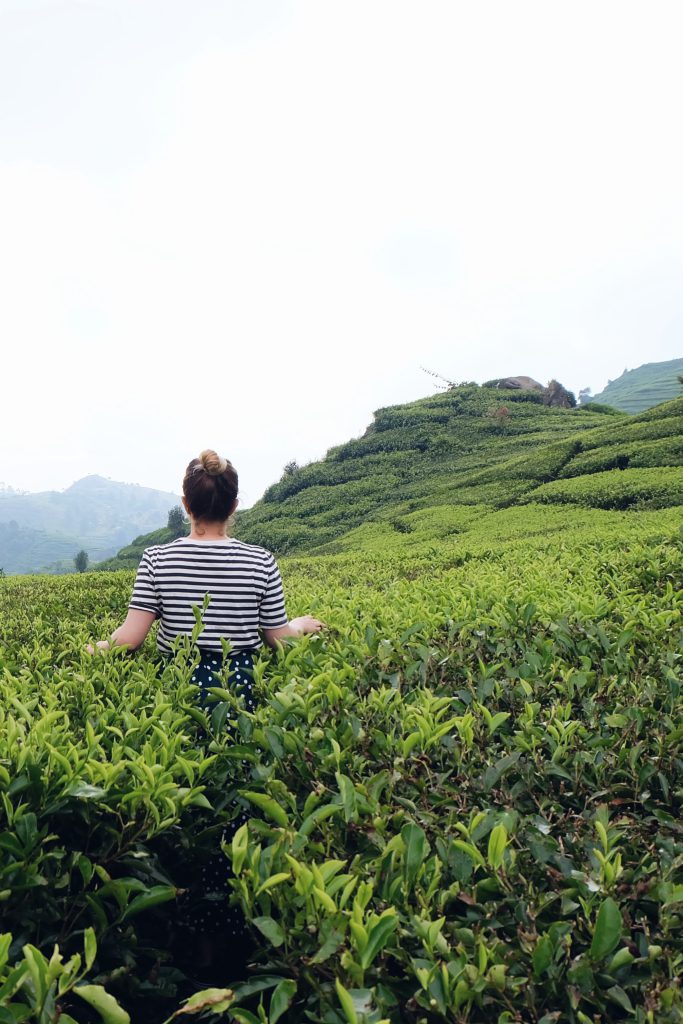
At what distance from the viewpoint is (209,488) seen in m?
3.49

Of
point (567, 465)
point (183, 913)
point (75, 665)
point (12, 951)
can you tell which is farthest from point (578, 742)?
point (567, 465)

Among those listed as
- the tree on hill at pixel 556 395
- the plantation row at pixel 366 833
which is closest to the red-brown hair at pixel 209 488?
the plantation row at pixel 366 833

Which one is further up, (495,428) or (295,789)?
(495,428)

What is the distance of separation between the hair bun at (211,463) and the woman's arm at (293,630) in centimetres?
81

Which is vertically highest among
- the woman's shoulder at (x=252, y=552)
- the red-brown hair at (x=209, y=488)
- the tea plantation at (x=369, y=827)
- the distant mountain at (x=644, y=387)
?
the distant mountain at (x=644, y=387)

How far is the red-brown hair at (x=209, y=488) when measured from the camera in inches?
137

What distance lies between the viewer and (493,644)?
3713mm

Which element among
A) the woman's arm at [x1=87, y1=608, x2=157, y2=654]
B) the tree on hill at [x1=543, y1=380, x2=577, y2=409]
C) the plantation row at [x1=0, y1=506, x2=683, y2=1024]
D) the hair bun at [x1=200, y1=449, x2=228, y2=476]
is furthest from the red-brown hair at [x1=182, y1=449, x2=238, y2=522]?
the tree on hill at [x1=543, y1=380, x2=577, y2=409]

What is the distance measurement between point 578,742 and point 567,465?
20.7 m

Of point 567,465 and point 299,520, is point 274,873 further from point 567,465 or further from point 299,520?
point 299,520

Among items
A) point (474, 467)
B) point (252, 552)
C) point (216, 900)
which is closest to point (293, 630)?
point (252, 552)

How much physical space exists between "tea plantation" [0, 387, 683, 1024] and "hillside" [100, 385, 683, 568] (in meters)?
11.8

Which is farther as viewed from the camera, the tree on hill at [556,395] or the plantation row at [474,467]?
the tree on hill at [556,395]

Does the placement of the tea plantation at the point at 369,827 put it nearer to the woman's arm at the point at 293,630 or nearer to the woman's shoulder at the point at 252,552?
the woman's arm at the point at 293,630
